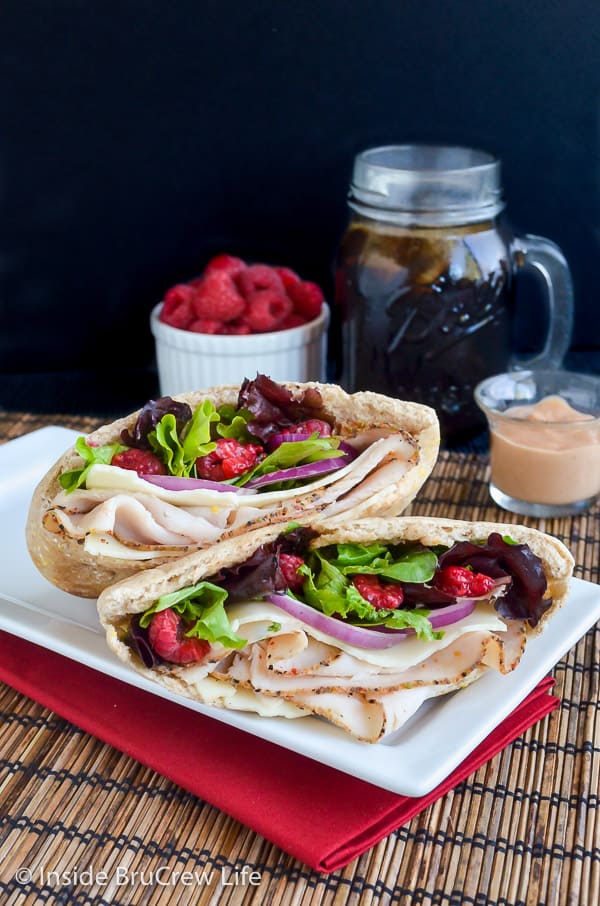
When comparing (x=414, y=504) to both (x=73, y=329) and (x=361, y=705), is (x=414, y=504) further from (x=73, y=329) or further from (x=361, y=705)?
(x=73, y=329)

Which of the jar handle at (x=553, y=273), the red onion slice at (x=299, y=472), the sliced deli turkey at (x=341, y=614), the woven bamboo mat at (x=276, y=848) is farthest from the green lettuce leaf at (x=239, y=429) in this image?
the jar handle at (x=553, y=273)

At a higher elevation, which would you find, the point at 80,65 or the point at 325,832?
the point at 80,65

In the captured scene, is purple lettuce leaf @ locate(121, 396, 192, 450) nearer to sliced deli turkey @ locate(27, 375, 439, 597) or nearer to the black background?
sliced deli turkey @ locate(27, 375, 439, 597)

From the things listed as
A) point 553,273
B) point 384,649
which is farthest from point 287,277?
point 384,649

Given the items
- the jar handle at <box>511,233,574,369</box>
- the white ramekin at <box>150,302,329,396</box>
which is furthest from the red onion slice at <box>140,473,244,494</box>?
the jar handle at <box>511,233,574,369</box>

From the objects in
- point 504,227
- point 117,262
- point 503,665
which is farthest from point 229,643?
point 117,262

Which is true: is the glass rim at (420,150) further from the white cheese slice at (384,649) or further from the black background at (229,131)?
the white cheese slice at (384,649)
